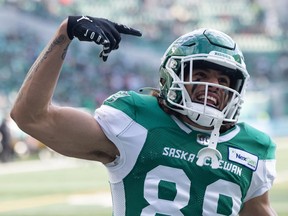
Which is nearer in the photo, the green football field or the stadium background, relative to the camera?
the green football field

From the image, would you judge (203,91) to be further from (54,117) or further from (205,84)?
(54,117)

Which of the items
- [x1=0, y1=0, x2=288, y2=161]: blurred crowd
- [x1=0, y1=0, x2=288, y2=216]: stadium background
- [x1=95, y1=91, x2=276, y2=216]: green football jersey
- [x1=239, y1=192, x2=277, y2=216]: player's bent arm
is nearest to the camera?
[x1=95, y1=91, x2=276, y2=216]: green football jersey

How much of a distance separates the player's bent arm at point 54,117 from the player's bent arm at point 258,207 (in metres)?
0.57

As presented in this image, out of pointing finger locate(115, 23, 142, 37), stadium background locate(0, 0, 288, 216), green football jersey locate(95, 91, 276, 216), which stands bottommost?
stadium background locate(0, 0, 288, 216)

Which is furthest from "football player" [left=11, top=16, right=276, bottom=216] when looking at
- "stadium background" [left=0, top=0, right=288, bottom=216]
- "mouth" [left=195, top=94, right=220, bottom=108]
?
"stadium background" [left=0, top=0, right=288, bottom=216]

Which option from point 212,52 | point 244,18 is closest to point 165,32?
point 244,18

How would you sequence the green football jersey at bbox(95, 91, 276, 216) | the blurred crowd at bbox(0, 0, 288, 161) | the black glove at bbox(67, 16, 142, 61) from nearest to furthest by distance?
the black glove at bbox(67, 16, 142, 61), the green football jersey at bbox(95, 91, 276, 216), the blurred crowd at bbox(0, 0, 288, 161)

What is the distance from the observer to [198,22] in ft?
90.8

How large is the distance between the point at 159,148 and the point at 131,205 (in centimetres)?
21

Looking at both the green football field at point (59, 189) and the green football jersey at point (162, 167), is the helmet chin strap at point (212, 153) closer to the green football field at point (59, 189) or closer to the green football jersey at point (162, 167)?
the green football jersey at point (162, 167)

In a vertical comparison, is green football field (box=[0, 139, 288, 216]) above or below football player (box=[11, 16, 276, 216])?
below

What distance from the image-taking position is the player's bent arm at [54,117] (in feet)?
9.16

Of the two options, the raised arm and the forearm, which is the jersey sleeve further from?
the forearm

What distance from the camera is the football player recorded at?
9.52 feet
